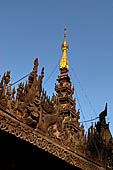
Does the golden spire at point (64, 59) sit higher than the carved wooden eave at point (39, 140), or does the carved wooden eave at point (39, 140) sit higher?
the golden spire at point (64, 59)

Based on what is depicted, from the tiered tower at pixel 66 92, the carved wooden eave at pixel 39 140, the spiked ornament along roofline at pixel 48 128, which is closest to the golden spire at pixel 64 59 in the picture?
the tiered tower at pixel 66 92

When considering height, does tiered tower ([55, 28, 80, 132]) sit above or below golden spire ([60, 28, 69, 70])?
below

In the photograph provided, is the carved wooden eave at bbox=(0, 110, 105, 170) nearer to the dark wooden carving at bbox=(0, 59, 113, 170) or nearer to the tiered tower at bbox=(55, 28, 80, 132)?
the dark wooden carving at bbox=(0, 59, 113, 170)

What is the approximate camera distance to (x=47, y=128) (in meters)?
7.72

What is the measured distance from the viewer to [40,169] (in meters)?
8.28

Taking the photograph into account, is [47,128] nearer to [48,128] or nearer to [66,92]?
[48,128]

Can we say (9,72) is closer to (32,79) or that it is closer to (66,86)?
(32,79)

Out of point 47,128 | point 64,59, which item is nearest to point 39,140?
point 47,128

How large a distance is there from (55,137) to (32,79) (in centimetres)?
185

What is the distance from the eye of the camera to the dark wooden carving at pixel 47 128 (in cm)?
664

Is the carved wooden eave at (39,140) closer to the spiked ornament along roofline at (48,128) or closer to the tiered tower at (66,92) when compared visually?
the spiked ornament along roofline at (48,128)

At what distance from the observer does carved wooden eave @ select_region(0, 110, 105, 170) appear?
6305 mm

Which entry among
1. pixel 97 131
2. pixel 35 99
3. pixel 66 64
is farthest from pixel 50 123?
pixel 66 64

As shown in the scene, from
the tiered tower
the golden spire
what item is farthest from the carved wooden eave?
the golden spire
